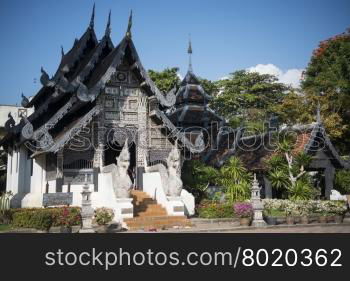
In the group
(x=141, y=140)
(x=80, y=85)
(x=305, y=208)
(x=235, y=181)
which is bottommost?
(x=305, y=208)

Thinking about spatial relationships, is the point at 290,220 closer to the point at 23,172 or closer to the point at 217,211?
the point at 217,211

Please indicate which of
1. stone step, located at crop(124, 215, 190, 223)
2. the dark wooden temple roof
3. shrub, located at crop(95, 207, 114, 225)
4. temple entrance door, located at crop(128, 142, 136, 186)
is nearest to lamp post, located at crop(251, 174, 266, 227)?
stone step, located at crop(124, 215, 190, 223)

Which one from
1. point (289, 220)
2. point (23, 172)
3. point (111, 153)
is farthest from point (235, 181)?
point (23, 172)

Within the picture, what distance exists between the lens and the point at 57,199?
55.4ft

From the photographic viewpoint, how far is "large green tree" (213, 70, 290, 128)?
43344 mm

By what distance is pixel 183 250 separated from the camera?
8.20 metres

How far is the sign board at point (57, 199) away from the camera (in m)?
16.8

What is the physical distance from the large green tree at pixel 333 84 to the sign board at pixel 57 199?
765 inches

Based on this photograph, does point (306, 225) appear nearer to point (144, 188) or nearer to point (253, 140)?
point (144, 188)

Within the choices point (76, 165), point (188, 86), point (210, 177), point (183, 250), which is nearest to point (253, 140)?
point (210, 177)

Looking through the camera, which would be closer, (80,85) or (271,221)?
(271,221)

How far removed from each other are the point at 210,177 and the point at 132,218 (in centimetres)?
659

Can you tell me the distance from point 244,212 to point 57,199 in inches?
281

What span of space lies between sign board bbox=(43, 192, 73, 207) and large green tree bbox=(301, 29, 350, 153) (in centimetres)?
1943
